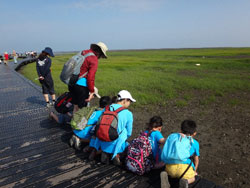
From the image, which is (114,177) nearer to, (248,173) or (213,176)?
(213,176)

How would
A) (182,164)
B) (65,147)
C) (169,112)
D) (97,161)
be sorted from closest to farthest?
1. (182,164)
2. (97,161)
3. (65,147)
4. (169,112)

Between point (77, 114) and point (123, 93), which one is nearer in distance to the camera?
point (123, 93)

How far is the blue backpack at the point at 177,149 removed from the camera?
8.39 feet

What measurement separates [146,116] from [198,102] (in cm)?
309

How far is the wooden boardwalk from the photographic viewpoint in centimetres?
281

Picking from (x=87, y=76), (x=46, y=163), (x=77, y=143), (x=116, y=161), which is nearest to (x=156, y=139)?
(x=116, y=161)

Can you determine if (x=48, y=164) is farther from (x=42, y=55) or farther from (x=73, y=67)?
(x=42, y=55)

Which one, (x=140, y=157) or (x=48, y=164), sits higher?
(x=140, y=157)

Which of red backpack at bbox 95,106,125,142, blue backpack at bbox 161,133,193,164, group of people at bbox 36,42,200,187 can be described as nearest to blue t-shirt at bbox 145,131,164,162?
group of people at bbox 36,42,200,187

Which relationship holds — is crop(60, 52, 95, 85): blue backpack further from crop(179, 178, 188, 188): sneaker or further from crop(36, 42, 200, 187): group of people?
crop(179, 178, 188, 188): sneaker

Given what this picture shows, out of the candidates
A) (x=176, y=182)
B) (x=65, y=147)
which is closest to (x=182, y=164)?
(x=176, y=182)

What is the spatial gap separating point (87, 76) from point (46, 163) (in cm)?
173

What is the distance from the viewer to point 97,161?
3.36 m

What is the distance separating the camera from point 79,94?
4023 millimetres
